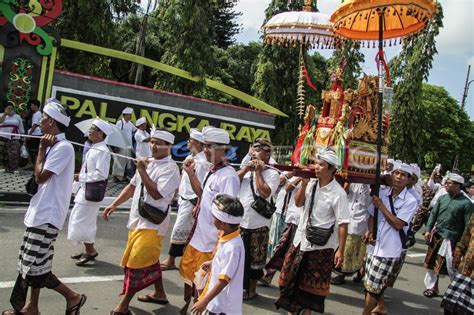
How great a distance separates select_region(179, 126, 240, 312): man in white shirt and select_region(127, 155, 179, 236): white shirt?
18cm

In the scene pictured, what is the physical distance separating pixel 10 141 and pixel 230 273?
863cm

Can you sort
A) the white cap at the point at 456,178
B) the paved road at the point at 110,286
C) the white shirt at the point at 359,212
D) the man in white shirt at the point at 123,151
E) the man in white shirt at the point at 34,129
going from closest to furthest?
the paved road at the point at 110,286 → the white cap at the point at 456,178 → the white shirt at the point at 359,212 → the man in white shirt at the point at 34,129 → the man in white shirt at the point at 123,151

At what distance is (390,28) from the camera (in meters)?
6.45

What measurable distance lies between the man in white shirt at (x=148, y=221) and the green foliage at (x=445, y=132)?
37.3 m

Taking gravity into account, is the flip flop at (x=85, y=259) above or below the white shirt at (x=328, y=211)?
below

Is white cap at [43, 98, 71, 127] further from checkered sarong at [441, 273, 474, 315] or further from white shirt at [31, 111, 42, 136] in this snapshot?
white shirt at [31, 111, 42, 136]

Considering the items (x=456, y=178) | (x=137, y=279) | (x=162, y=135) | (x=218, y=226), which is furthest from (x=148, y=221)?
(x=456, y=178)

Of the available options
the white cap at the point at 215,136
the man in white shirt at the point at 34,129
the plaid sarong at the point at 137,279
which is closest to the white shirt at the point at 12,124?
the man in white shirt at the point at 34,129

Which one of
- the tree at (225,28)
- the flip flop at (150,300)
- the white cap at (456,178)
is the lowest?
the flip flop at (150,300)

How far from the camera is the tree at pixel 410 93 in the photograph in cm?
2361

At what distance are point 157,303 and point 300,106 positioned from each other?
3.86m

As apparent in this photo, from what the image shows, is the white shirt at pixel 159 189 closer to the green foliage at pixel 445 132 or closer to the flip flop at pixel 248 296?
the flip flop at pixel 248 296

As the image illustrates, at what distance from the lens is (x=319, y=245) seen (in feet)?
14.6

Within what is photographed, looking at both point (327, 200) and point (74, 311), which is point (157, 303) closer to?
point (74, 311)
